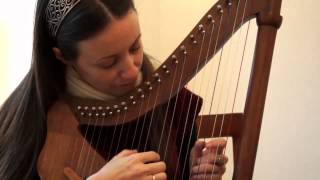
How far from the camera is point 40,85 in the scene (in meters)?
0.85

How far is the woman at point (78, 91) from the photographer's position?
773 mm

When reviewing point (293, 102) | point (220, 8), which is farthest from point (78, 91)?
point (293, 102)

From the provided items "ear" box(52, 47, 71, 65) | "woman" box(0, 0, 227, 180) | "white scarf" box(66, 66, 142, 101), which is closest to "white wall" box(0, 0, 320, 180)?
"woman" box(0, 0, 227, 180)

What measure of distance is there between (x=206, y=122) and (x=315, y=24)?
0.45 metres

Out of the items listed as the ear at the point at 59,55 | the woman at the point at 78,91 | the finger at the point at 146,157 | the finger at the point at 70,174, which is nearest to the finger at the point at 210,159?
the woman at the point at 78,91

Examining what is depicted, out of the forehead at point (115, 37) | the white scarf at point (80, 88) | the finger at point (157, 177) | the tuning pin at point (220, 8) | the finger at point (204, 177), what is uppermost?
the tuning pin at point (220, 8)

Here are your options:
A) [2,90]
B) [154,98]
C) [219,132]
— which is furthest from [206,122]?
[2,90]

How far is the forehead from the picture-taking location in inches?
30.7

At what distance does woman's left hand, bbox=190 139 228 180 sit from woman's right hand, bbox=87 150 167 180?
0.09m

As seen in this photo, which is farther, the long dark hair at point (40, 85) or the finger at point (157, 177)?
the long dark hair at point (40, 85)

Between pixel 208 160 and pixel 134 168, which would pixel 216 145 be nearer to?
pixel 208 160

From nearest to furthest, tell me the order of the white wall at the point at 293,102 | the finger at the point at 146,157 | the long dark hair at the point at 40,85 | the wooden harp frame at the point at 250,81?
the wooden harp frame at the point at 250,81, the finger at the point at 146,157, the long dark hair at the point at 40,85, the white wall at the point at 293,102

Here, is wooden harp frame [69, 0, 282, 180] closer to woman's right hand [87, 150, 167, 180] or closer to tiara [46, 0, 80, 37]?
woman's right hand [87, 150, 167, 180]

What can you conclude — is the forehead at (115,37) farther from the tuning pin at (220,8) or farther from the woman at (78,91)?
the tuning pin at (220,8)
